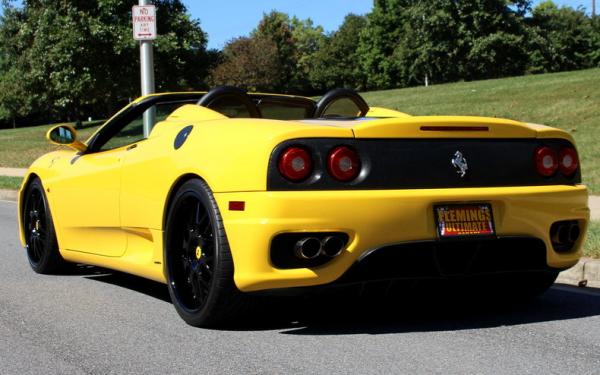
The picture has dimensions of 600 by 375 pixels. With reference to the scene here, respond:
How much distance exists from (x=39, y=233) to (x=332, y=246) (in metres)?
3.28

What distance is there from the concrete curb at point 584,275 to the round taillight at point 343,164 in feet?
8.98

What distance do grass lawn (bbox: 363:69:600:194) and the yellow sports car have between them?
8600 mm

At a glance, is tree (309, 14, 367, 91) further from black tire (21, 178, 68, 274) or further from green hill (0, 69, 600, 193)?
black tire (21, 178, 68, 274)

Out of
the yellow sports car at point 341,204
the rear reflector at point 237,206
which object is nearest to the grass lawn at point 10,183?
the yellow sports car at point 341,204

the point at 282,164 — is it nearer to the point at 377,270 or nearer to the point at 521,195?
the point at 377,270

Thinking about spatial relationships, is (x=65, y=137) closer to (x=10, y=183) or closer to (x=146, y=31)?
(x=146, y=31)

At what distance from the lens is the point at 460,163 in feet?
14.8

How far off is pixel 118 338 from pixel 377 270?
4.43ft

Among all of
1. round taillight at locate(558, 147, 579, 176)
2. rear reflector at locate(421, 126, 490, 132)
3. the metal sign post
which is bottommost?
round taillight at locate(558, 147, 579, 176)

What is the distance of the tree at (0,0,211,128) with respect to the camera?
31172 mm

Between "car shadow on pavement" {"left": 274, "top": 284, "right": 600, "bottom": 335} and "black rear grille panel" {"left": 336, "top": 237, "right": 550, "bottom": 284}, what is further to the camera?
"car shadow on pavement" {"left": 274, "top": 284, "right": 600, "bottom": 335}

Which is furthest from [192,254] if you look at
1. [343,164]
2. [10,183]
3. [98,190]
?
[10,183]

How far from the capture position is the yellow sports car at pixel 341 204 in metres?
4.22

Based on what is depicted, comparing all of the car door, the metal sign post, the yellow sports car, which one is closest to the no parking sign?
the metal sign post
